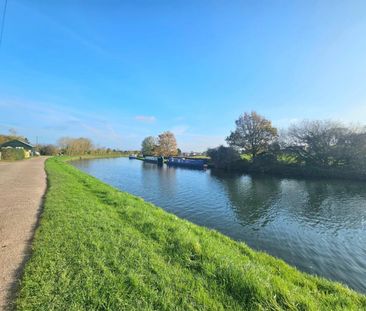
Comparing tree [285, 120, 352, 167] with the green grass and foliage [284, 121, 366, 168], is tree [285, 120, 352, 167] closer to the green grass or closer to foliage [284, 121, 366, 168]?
foliage [284, 121, 366, 168]

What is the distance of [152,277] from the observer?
14.0ft

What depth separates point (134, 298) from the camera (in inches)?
145

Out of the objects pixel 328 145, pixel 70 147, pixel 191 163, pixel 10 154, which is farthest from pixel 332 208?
pixel 70 147

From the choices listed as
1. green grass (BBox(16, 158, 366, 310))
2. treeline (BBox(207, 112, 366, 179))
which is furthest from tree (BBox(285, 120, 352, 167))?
green grass (BBox(16, 158, 366, 310))

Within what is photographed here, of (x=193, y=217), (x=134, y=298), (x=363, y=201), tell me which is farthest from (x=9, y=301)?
(x=363, y=201)

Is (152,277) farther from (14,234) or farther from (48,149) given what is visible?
(48,149)

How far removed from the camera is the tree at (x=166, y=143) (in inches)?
3366

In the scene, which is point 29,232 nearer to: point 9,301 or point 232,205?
point 9,301

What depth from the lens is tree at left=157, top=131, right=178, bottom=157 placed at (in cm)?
8550

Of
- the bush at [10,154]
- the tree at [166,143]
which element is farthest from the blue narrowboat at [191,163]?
the bush at [10,154]

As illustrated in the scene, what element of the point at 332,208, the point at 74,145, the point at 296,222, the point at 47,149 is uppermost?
the point at 74,145

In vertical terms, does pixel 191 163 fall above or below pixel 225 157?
below

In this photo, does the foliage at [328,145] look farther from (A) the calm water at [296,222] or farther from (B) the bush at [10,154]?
(B) the bush at [10,154]

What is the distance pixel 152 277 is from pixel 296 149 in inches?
1687
